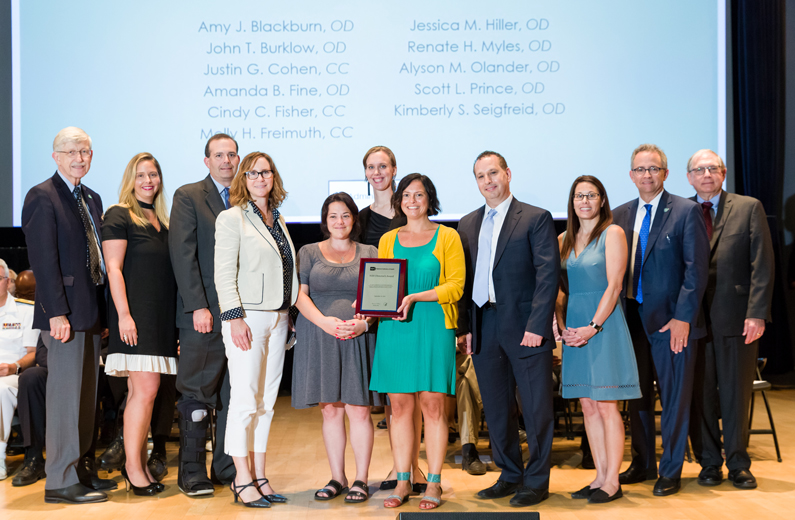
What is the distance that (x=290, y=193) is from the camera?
5.71 metres

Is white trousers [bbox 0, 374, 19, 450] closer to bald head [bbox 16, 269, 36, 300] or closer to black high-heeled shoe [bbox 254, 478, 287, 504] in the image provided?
bald head [bbox 16, 269, 36, 300]

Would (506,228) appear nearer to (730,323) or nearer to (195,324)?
(730,323)

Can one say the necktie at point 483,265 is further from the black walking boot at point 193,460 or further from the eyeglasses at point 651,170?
the black walking boot at point 193,460

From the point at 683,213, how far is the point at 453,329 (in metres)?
1.35

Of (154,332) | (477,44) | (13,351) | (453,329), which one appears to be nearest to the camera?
(453,329)

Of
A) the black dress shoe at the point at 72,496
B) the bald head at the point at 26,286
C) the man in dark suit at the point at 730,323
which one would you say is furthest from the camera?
the bald head at the point at 26,286

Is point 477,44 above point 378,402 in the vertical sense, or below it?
above

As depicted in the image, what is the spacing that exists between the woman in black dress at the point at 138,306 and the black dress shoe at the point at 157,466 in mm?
322

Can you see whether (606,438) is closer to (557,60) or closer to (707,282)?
(707,282)

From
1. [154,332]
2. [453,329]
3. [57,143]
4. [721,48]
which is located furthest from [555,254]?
[721,48]

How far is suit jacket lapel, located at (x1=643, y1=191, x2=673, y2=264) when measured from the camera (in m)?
3.48

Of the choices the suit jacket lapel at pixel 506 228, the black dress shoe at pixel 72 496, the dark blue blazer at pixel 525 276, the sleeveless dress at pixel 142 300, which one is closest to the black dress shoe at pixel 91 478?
the black dress shoe at pixel 72 496

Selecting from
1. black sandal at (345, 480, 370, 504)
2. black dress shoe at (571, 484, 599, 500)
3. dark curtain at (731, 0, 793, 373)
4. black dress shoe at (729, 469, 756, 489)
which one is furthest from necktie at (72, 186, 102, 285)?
dark curtain at (731, 0, 793, 373)

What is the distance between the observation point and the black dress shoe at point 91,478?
3504 millimetres
